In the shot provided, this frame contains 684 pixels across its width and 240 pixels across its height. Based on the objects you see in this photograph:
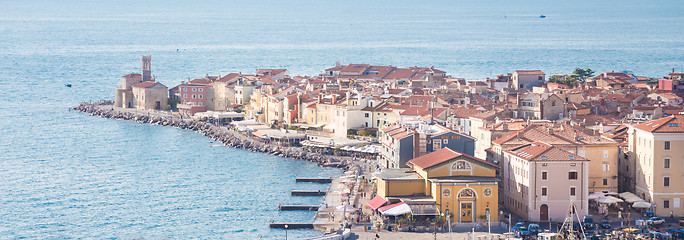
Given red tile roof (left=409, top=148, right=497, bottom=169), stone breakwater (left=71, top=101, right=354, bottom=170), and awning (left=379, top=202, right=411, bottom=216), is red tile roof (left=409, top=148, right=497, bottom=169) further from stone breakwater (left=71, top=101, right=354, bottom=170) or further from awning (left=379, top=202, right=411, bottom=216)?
stone breakwater (left=71, top=101, right=354, bottom=170)

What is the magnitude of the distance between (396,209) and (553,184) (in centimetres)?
602

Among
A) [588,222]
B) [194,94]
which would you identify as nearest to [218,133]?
[194,94]

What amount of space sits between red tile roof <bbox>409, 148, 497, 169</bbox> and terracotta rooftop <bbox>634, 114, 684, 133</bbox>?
659 centimetres

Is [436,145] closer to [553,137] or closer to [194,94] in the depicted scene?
[553,137]

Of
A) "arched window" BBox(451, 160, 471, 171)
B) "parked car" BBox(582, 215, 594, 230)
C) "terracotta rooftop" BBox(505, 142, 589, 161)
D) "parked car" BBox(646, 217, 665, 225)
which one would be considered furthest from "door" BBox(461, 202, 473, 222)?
"parked car" BBox(646, 217, 665, 225)

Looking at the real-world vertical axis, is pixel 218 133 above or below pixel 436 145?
below

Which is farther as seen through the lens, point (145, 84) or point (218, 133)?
point (145, 84)

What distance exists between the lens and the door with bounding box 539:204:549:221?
45.1m

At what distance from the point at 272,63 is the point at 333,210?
114m

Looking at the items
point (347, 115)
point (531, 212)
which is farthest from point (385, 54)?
point (531, 212)

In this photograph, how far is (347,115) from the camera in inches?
2815

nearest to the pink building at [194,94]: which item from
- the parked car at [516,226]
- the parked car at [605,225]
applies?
the parked car at [516,226]

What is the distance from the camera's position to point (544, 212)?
1775 inches

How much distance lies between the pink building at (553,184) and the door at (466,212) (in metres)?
2.27
